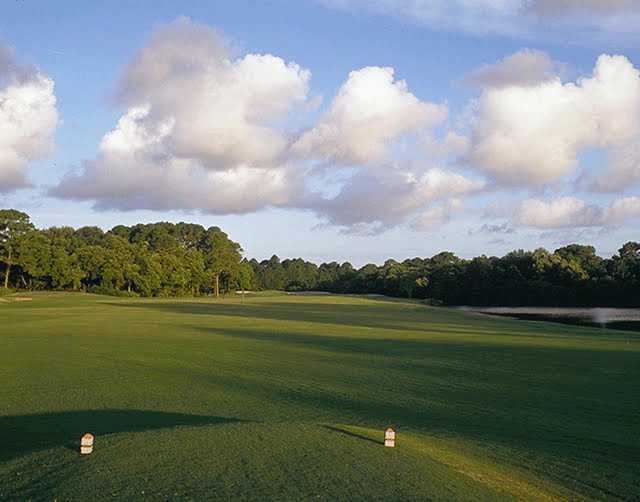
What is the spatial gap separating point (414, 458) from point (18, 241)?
108210 mm

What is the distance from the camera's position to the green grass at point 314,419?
8.31 metres

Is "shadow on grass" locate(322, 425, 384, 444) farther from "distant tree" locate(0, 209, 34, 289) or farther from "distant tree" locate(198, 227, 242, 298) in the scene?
"distant tree" locate(198, 227, 242, 298)

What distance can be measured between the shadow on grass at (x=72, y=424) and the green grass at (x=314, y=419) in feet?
0.22

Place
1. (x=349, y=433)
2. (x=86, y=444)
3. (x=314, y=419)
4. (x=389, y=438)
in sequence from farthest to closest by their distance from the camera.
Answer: (x=314, y=419), (x=349, y=433), (x=389, y=438), (x=86, y=444)

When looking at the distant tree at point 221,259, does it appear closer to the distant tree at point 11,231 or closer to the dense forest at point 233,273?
the dense forest at point 233,273

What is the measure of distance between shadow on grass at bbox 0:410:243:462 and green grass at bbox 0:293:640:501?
7 cm

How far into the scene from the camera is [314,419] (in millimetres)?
14102

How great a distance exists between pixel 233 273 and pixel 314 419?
134m

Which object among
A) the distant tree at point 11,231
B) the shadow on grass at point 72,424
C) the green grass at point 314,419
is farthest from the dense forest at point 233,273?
the shadow on grass at point 72,424

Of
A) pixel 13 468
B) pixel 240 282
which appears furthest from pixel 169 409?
pixel 240 282

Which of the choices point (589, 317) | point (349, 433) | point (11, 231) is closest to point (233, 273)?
point (11, 231)

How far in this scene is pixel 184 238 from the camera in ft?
582

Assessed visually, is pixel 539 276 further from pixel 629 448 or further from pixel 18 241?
pixel 629 448

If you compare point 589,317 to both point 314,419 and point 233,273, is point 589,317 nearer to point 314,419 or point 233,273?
point 314,419
